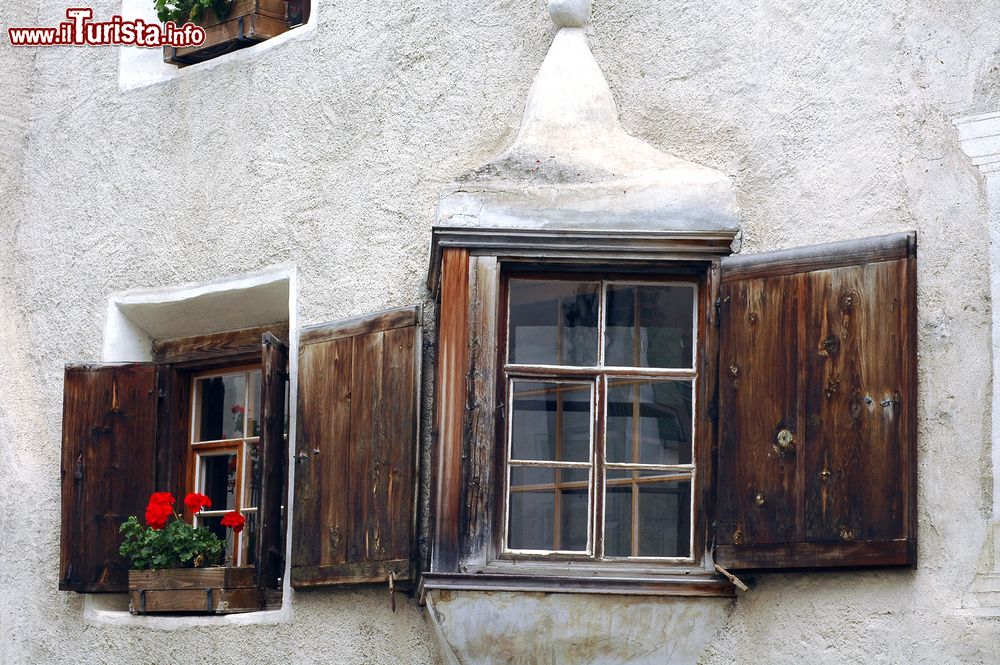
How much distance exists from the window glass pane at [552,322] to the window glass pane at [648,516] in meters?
0.49

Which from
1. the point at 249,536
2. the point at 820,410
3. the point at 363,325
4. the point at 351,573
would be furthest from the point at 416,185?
the point at 820,410

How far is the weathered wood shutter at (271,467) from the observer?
22.8ft

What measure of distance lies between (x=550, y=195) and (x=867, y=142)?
114cm

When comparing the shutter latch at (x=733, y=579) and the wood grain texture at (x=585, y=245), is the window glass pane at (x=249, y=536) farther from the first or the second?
the shutter latch at (x=733, y=579)

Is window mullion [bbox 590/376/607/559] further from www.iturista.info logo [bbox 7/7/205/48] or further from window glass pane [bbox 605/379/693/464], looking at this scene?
www.iturista.info logo [bbox 7/7/205/48]

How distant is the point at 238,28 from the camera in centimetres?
777

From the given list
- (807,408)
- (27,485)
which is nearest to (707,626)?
(807,408)

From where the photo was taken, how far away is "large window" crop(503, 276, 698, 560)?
20.8 feet

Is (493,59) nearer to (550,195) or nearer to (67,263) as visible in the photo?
(550,195)

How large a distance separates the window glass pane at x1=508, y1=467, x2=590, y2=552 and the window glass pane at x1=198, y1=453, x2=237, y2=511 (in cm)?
179

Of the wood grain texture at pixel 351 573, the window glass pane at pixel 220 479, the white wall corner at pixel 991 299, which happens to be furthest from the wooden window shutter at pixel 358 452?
the white wall corner at pixel 991 299

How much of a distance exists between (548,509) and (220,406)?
2.11 m

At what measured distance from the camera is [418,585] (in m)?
6.46

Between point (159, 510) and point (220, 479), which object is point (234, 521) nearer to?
point (159, 510)
